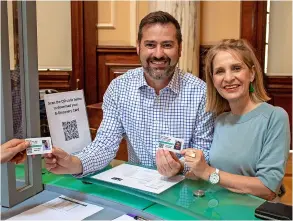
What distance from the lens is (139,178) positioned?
59.5 inches

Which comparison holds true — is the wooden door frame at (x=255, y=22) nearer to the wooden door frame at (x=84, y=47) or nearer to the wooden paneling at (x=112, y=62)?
the wooden paneling at (x=112, y=62)

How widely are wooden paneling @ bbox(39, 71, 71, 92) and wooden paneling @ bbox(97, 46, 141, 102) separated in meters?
0.36

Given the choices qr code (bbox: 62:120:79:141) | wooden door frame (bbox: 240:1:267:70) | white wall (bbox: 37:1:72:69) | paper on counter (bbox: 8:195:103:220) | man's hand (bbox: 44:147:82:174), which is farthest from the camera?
white wall (bbox: 37:1:72:69)

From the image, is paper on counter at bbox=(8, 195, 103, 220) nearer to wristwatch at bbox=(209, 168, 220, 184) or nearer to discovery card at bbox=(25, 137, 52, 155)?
discovery card at bbox=(25, 137, 52, 155)

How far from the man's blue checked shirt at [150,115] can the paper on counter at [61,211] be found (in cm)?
58

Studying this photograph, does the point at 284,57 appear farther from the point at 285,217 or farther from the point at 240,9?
the point at 285,217

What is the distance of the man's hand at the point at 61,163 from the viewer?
150 centimetres

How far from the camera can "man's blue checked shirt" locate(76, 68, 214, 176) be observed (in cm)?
199

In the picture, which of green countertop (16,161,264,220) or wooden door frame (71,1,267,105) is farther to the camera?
wooden door frame (71,1,267,105)

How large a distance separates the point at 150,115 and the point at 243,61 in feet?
2.02

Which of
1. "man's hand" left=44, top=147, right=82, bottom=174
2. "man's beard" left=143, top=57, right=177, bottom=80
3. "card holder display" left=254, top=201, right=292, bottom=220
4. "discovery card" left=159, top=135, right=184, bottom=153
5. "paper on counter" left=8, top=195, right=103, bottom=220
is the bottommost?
"paper on counter" left=8, top=195, right=103, bottom=220

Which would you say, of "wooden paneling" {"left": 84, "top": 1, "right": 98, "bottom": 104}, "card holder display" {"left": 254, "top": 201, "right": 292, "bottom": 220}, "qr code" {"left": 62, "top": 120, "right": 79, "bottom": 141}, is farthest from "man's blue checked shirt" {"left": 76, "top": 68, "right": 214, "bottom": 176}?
"wooden paneling" {"left": 84, "top": 1, "right": 98, "bottom": 104}

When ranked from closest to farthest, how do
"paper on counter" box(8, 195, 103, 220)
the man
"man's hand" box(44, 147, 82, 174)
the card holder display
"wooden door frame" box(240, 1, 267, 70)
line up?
the card holder display
"paper on counter" box(8, 195, 103, 220)
"man's hand" box(44, 147, 82, 174)
the man
"wooden door frame" box(240, 1, 267, 70)

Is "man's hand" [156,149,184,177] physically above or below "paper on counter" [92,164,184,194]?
above
